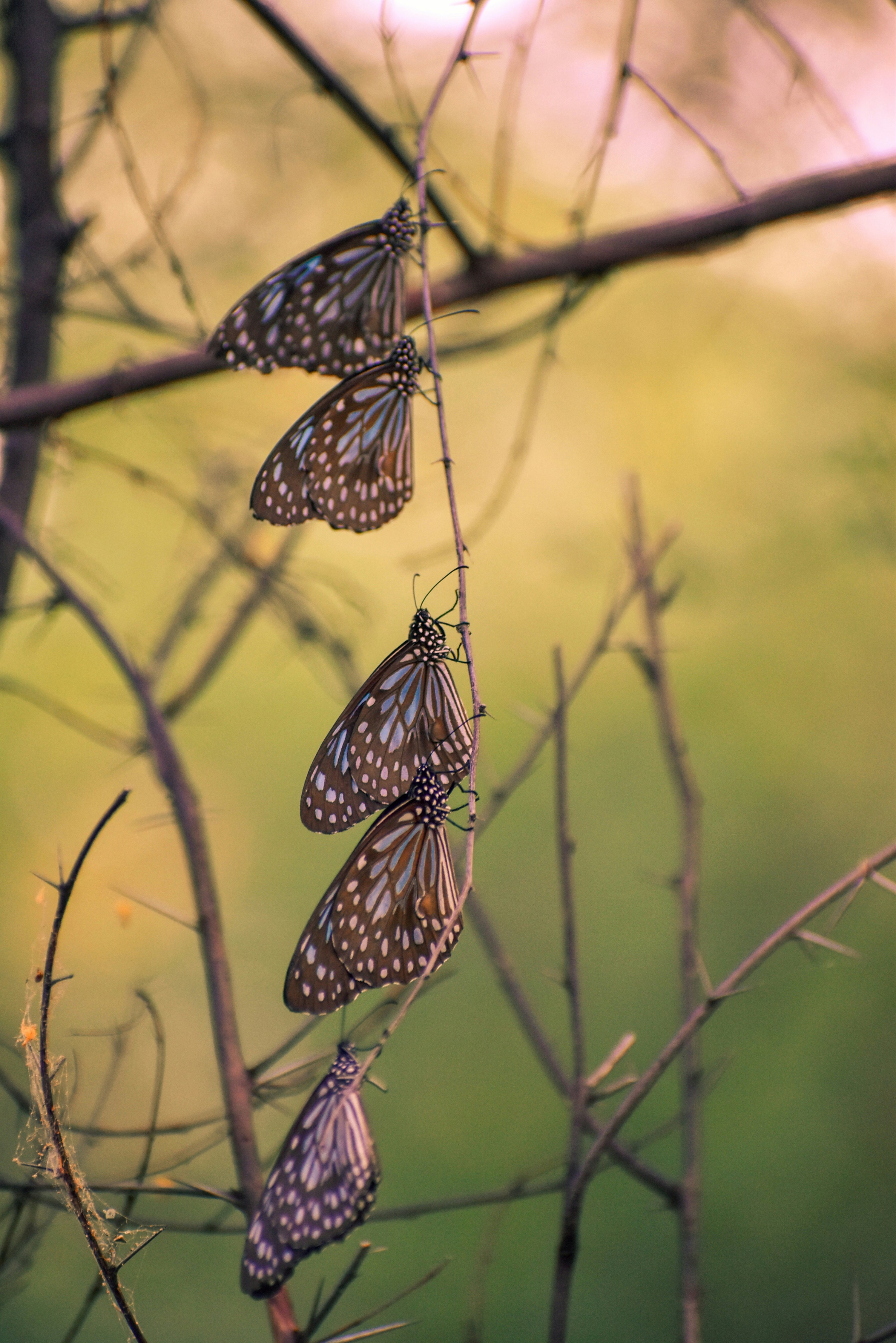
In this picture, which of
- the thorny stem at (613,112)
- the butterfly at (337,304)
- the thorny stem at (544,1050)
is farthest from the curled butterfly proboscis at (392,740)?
the thorny stem at (613,112)

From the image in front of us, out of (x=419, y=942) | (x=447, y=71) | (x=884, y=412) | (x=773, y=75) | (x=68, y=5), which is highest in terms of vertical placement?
(x=773, y=75)

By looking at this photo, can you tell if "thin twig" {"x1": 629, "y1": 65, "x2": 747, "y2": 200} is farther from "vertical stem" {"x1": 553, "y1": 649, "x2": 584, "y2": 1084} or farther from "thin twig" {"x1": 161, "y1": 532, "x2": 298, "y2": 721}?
"thin twig" {"x1": 161, "y1": 532, "x2": 298, "y2": 721}

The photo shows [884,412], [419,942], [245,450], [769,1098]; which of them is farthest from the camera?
[884,412]

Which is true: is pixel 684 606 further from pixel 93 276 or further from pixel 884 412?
pixel 93 276

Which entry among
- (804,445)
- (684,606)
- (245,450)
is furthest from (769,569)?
(245,450)

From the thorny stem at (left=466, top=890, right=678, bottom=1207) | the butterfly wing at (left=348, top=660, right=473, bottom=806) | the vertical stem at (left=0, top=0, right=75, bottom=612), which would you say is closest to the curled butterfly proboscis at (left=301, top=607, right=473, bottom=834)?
the butterfly wing at (left=348, top=660, right=473, bottom=806)

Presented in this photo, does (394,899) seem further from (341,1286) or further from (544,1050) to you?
(544,1050)
